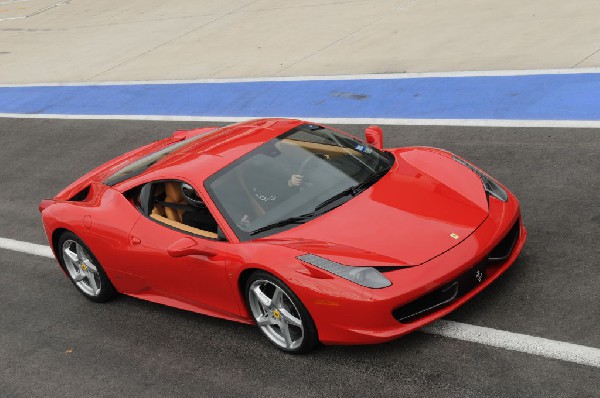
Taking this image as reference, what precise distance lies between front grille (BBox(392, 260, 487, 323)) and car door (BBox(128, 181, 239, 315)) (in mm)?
1347

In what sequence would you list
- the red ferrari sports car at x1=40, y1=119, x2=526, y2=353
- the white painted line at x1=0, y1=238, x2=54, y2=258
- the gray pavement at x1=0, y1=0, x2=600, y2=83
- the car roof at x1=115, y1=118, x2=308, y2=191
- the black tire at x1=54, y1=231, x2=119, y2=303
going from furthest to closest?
the gray pavement at x1=0, y1=0, x2=600, y2=83
the white painted line at x1=0, y1=238, x2=54, y2=258
the black tire at x1=54, y1=231, x2=119, y2=303
the car roof at x1=115, y1=118, x2=308, y2=191
the red ferrari sports car at x1=40, y1=119, x2=526, y2=353

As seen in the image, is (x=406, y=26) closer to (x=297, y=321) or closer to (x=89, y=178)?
(x=89, y=178)

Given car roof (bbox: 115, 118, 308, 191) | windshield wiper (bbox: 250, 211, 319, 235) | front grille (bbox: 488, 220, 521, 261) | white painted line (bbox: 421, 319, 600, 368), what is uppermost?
car roof (bbox: 115, 118, 308, 191)

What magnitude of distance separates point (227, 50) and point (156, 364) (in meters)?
11.5

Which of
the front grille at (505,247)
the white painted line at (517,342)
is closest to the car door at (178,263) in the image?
the white painted line at (517,342)

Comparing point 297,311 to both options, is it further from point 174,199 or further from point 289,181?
point 174,199

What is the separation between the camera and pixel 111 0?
2650 centimetres

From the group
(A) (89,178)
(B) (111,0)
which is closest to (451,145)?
(A) (89,178)

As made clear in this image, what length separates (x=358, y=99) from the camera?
494 inches

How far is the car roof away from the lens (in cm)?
690

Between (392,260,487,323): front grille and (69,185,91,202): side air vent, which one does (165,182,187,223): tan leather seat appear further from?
(392,260,487,323): front grille

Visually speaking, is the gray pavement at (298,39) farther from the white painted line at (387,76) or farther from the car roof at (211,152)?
the car roof at (211,152)

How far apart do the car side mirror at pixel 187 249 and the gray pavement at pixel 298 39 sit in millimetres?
7132

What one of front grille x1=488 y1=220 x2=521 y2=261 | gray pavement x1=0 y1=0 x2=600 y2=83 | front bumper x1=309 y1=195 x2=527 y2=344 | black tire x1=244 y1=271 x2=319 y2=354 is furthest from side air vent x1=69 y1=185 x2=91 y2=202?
gray pavement x1=0 y1=0 x2=600 y2=83
